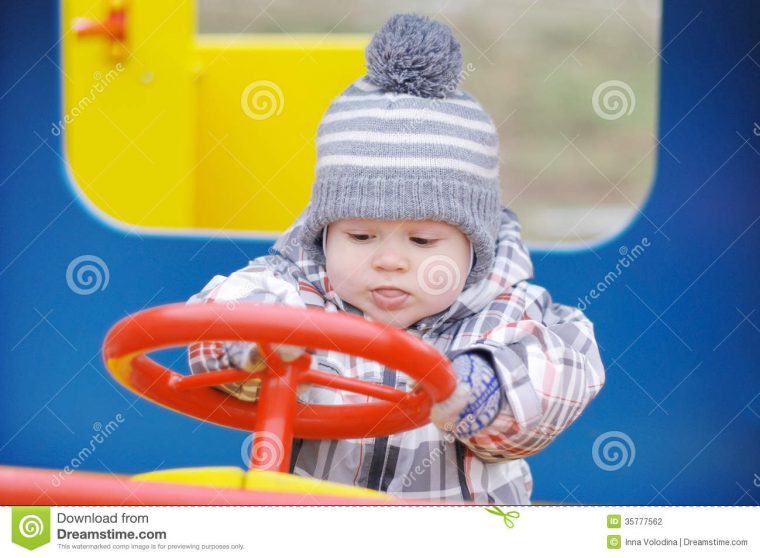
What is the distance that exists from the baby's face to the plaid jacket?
1.5 inches

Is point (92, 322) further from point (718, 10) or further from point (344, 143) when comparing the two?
point (718, 10)

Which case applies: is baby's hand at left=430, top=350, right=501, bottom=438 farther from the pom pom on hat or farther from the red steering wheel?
the pom pom on hat

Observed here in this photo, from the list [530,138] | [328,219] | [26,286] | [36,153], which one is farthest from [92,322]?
[530,138]

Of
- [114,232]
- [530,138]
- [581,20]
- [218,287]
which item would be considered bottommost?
[218,287]

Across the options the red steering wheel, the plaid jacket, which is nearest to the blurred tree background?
the plaid jacket

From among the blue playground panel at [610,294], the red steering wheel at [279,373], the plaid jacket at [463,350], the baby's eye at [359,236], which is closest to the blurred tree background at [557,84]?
the blue playground panel at [610,294]

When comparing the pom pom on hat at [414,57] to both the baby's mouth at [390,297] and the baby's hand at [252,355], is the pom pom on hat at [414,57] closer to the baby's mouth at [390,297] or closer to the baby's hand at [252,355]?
the baby's mouth at [390,297]

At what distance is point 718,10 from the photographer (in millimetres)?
1374

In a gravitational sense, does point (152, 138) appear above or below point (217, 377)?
above

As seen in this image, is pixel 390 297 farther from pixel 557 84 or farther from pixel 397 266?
pixel 557 84

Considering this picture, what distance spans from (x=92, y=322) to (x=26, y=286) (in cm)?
9

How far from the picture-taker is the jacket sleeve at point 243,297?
43.2 inches

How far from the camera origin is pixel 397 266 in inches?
47.3

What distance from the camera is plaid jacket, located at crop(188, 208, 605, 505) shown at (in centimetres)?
118
